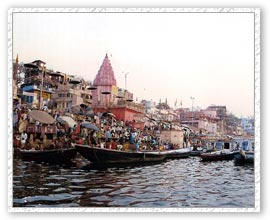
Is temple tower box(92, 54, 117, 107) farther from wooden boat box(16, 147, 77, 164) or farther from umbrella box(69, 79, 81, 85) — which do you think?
wooden boat box(16, 147, 77, 164)

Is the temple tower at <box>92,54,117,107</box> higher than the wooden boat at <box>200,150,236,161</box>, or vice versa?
the temple tower at <box>92,54,117,107</box>

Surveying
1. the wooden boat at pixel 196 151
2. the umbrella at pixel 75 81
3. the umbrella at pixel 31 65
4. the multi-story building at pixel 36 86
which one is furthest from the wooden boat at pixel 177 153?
the umbrella at pixel 31 65

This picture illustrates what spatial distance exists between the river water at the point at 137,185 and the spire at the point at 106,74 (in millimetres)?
552

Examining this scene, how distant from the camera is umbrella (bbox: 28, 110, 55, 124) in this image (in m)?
2.67

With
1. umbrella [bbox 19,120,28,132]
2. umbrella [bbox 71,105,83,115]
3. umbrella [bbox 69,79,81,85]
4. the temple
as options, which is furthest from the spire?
umbrella [bbox 19,120,28,132]

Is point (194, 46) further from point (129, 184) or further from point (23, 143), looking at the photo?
point (23, 143)

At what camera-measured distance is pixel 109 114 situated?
274cm

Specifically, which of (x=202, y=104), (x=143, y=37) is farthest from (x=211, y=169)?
(x=143, y=37)

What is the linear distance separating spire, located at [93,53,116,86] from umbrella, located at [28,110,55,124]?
41cm

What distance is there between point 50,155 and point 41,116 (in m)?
0.27

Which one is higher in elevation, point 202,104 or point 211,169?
point 202,104

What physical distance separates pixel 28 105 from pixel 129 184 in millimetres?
860

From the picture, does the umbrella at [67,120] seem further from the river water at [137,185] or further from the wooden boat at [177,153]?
the wooden boat at [177,153]

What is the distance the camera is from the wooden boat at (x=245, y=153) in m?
2.64
